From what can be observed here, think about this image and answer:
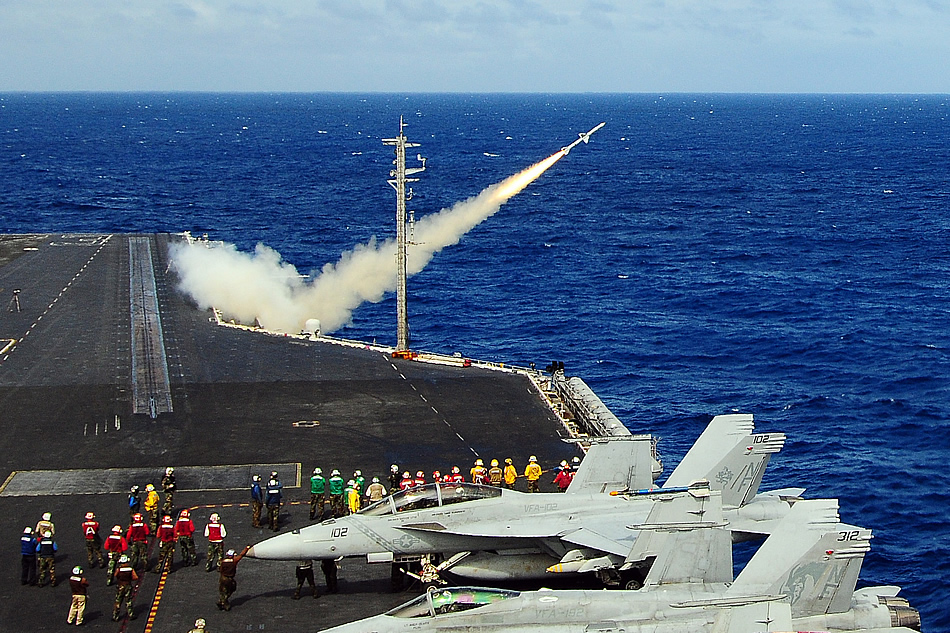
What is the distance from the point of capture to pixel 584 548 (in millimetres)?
28094

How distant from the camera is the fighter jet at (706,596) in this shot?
2428cm

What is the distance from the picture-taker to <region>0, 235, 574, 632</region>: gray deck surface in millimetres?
28453

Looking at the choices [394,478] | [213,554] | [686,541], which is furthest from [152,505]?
[686,541]

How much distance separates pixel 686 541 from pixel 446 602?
615 cm

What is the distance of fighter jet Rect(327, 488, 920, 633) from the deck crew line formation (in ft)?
0.11

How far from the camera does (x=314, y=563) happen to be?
3059 centimetres

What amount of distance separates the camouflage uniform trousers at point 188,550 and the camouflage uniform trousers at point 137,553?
1.00 metres

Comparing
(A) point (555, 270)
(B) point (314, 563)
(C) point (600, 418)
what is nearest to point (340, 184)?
(A) point (555, 270)

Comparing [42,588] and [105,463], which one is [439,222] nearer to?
[105,463]

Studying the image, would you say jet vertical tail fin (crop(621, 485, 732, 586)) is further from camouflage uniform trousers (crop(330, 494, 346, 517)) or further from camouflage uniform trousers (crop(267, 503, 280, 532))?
camouflage uniform trousers (crop(267, 503, 280, 532))

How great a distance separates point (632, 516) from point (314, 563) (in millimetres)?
9081

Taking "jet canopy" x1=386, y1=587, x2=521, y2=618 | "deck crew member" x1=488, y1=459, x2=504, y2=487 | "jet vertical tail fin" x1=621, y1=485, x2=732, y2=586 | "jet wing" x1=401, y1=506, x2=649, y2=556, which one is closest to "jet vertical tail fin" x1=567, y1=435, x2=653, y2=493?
"jet wing" x1=401, y1=506, x2=649, y2=556

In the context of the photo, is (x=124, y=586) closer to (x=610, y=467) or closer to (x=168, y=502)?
(x=168, y=502)

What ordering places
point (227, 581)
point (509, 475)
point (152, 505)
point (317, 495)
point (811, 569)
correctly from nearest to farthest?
point (811, 569) → point (227, 581) → point (152, 505) → point (317, 495) → point (509, 475)
